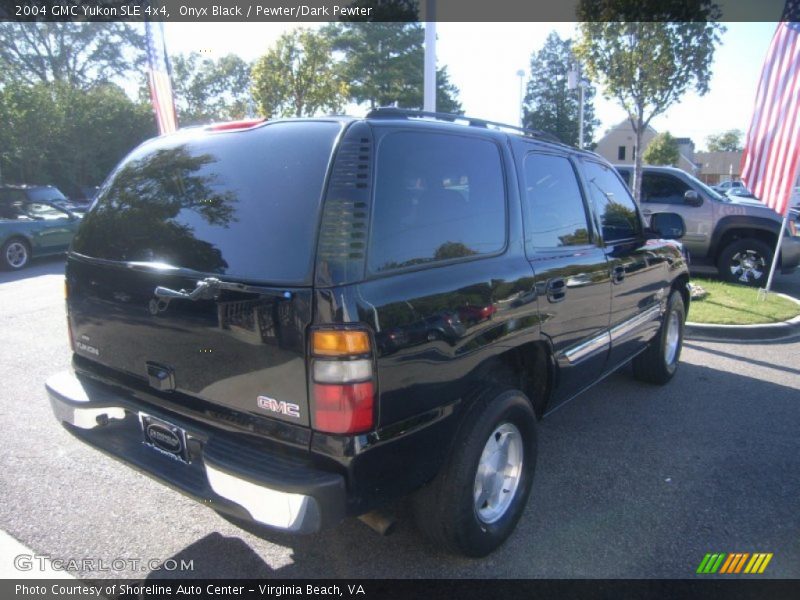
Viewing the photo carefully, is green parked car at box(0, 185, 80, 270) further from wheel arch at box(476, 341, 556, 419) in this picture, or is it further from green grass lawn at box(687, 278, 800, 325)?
green grass lawn at box(687, 278, 800, 325)

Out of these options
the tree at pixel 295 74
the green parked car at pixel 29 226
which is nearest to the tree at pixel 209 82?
the tree at pixel 295 74

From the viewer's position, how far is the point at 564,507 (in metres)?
3.08

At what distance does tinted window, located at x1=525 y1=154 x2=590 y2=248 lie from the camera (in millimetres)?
3018

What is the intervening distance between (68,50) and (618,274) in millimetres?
44427

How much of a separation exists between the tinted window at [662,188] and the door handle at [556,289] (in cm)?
776

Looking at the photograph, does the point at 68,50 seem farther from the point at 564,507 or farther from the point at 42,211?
the point at 564,507

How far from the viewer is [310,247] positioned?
78.4 inches

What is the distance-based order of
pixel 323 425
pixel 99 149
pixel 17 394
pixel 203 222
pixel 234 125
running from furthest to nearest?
pixel 99 149
pixel 17 394
pixel 234 125
pixel 203 222
pixel 323 425

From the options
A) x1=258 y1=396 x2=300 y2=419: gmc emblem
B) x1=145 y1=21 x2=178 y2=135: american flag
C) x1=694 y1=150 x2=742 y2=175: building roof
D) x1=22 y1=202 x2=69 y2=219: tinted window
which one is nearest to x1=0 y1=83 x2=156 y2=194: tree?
x1=22 y1=202 x2=69 y2=219: tinted window

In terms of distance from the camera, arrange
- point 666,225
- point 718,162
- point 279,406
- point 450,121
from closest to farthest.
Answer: point 279,406
point 450,121
point 666,225
point 718,162

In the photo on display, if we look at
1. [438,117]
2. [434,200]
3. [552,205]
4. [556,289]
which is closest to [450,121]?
[438,117]

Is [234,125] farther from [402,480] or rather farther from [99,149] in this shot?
[99,149]

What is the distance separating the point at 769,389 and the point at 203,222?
4.95m

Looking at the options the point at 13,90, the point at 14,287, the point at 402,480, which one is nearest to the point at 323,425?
the point at 402,480
